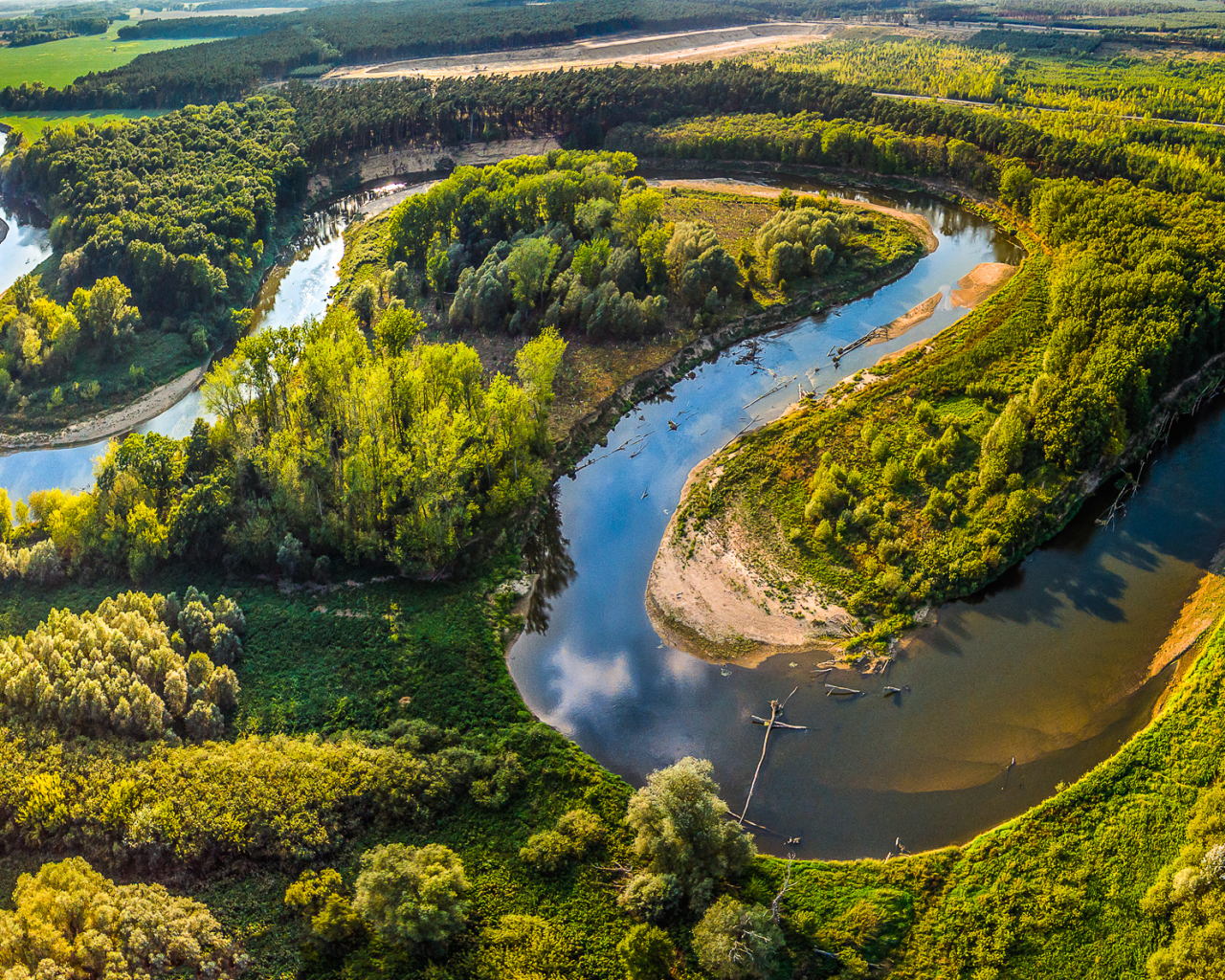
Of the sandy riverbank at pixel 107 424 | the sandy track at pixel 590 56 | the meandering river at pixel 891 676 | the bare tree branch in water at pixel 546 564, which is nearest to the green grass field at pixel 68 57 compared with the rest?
the sandy track at pixel 590 56

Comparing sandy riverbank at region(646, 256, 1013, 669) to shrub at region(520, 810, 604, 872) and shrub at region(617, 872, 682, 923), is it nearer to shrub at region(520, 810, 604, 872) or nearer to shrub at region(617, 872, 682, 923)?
shrub at region(520, 810, 604, 872)

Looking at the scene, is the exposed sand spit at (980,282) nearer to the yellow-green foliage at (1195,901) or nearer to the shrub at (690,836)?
the yellow-green foliage at (1195,901)

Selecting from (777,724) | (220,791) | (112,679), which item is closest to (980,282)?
(777,724)

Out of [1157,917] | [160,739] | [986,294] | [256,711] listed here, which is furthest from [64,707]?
[986,294]

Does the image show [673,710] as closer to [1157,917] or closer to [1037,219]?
[1157,917]

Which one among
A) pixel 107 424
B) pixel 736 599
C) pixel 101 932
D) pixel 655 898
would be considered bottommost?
pixel 655 898

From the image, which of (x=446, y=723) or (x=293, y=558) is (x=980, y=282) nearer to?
(x=446, y=723)
